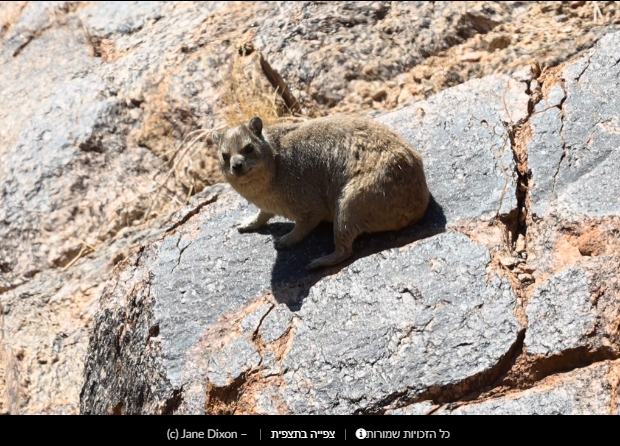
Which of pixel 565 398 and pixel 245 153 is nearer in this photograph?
pixel 565 398

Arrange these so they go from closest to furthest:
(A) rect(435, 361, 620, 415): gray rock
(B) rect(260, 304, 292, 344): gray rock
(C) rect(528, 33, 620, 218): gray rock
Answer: (A) rect(435, 361, 620, 415): gray rock, (B) rect(260, 304, 292, 344): gray rock, (C) rect(528, 33, 620, 218): gray rock

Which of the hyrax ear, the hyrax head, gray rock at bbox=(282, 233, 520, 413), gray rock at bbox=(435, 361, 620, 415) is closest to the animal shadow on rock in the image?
gray rock at bbox=(282, 233, 520, 413)

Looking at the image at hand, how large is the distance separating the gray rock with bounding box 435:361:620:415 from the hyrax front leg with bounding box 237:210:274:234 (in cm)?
299

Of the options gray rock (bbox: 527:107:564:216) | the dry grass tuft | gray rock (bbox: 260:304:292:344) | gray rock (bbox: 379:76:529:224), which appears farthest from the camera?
the dry grass tuft

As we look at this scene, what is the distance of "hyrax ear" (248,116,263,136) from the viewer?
310 inches

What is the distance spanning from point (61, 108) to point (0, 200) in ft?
5.59

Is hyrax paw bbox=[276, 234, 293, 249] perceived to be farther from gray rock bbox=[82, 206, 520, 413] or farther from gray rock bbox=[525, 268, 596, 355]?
gray rock bbox=[525, 268, 596, 355]

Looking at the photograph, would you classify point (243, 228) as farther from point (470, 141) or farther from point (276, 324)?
point (470, 141)

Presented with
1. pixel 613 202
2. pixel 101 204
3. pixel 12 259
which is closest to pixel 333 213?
pixel 613 202

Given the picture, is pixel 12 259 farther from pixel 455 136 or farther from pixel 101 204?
pixel 455 136

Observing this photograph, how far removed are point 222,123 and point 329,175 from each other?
12.6 ft

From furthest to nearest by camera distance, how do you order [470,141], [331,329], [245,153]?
[470,141] < [245,153] < [331,329]

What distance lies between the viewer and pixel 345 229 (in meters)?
7.46

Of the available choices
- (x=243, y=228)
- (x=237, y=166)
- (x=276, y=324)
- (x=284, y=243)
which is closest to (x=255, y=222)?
(x=243, y=228)
